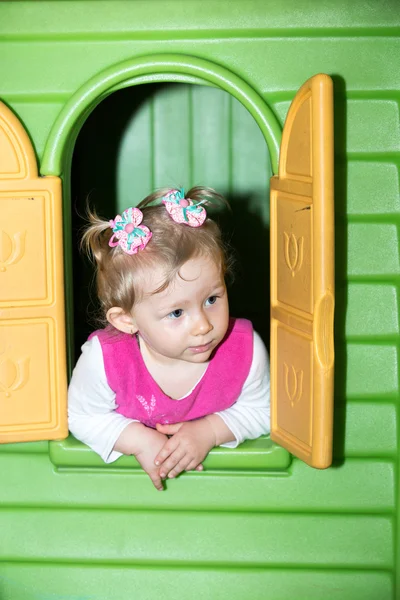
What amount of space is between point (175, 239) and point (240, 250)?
1238mm

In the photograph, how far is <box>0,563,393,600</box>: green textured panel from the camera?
2.44 m

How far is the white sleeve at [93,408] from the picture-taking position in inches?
91.1

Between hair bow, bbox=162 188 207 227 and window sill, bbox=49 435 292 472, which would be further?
window sill, bbox=49 435 292 472

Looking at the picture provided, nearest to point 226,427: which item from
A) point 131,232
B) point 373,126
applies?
point 131,232

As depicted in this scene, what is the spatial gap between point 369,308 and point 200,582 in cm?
82

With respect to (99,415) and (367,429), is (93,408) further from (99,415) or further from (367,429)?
(367,429)

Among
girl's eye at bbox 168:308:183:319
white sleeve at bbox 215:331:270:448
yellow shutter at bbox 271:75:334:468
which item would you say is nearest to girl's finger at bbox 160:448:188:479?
white sleeve at bbox 215:331:270:448

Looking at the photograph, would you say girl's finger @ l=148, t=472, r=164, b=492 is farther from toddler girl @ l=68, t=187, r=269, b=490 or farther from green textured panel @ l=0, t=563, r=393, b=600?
green textured panel @ l=0, t=563, r=393, b=600

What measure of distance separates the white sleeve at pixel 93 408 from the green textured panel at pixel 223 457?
3cm

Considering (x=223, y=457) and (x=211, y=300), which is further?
→ (x=223, y=457)

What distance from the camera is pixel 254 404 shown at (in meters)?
2.41

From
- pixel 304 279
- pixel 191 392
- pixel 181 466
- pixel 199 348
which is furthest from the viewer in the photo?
pixel 191 392

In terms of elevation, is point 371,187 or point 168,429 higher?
point 371,187

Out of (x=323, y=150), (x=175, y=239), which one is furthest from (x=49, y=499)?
(x=323, y=150)
